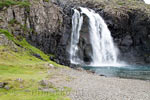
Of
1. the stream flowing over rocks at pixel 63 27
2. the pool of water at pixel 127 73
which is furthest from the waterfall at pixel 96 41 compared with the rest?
the pool of water at pixel 127 73

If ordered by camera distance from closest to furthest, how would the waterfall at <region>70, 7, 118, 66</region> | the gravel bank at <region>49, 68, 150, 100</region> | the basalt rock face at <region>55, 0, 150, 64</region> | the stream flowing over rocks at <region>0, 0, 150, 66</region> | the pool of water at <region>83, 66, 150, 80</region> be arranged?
the gravel bank at <region>49, 68, 150, 100</region> → the pool of water at <region>83, 66, 150, 80</region> → the stream flowing over rocks at <region>0, 0, 150, 66</region> → the waterfall at <region>70, 7, 118, 66</region> → the basalt rock face at <region>55, 0, 150, 64</region>

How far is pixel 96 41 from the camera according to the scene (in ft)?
263

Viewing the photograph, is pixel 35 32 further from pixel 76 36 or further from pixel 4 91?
pixel 4 91

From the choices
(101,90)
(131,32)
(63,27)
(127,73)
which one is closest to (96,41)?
(63,27)

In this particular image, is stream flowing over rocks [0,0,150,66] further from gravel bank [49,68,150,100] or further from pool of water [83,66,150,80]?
gravel bank [49,68,150,100]

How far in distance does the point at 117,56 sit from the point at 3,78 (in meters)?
Result: 69.5

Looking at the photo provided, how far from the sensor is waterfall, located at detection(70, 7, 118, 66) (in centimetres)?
7712

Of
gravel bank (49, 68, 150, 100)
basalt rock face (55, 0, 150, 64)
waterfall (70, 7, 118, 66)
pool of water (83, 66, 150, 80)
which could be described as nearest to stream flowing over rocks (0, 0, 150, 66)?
basalt rock face (55, 0, 150, 64)

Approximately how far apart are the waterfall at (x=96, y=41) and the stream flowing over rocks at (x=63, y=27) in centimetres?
225

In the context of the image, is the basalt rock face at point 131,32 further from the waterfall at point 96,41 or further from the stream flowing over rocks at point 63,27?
the waterfall at point 96,41

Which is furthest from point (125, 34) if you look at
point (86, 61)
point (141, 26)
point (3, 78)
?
point (3, 78)

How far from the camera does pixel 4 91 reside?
61.9 ft

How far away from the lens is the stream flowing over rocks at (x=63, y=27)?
196 feet

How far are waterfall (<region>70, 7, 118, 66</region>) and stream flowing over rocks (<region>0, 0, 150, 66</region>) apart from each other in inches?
88.5
